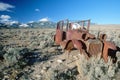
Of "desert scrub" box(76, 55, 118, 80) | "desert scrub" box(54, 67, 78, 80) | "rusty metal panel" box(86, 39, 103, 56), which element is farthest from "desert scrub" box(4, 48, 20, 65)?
"rusty metal panel" box(86, 39, 103, 56)

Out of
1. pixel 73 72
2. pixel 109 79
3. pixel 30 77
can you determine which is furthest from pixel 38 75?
pixel 109 79

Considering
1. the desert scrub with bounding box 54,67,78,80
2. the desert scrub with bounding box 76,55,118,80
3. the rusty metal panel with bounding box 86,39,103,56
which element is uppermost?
the rusty metal panel with bounding box 86,39,103,56

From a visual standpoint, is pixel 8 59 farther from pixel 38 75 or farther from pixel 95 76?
pixel 95 76

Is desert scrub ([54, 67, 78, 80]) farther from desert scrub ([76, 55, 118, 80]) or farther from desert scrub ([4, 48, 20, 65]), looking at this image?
desert scrub ([4, 48, 20, 65])

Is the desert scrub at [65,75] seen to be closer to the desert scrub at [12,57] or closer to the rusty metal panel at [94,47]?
the rusty metal panel at [94,47]

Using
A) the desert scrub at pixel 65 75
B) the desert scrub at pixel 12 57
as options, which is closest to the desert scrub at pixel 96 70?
the desert scrub at pixel 65 75

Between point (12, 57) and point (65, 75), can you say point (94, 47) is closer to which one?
point (65, 75)

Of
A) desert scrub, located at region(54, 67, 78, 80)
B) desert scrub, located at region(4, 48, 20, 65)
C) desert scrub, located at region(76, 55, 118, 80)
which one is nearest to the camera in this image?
desert scrub, located at region(76, 55, 118, 80)

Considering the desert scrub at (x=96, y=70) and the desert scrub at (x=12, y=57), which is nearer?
the desert scrub at (x=96, y=70)

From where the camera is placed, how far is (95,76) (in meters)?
6.72

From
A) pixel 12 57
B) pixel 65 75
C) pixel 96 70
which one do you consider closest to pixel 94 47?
pixel 96 70

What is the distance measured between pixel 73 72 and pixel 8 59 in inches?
148

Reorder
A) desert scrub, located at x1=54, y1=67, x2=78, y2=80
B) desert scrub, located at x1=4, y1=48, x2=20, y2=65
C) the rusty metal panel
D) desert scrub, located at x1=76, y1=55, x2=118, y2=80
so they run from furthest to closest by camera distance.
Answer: desert scrub, located at x1=4, y1=48, x2=20, y2=65
the rusty metal panel
desert scrub, located at x1=54, y1=67, x2=78, y2=80
desert scrub, located at x1=76, y1=55, x2=118, y2=80

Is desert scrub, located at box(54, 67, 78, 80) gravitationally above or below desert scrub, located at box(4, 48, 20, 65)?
below
